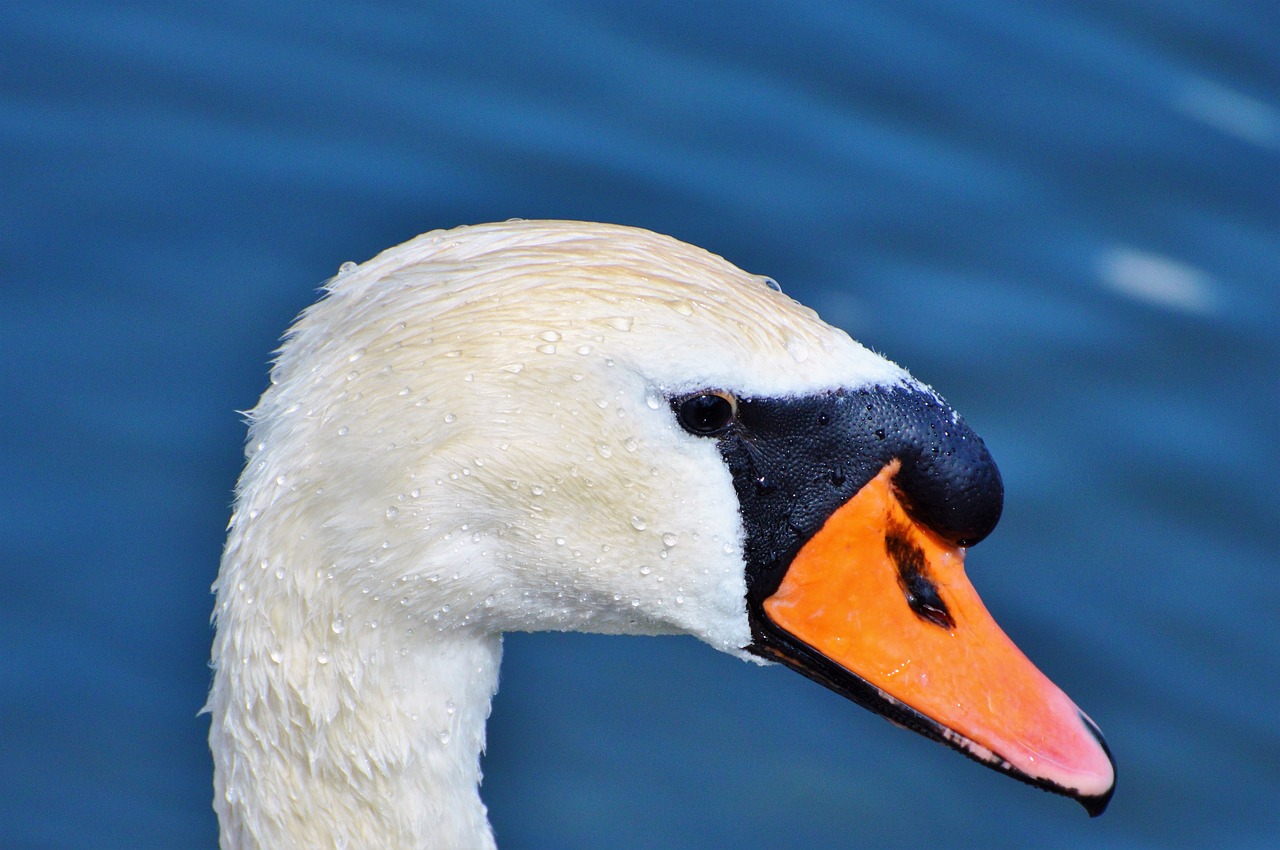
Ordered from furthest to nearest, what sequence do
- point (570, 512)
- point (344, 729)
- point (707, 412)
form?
point (344, 729) < point (570, 512) < point (707, 412)

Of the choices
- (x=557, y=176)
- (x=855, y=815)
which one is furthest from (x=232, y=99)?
(x=855, y=815)

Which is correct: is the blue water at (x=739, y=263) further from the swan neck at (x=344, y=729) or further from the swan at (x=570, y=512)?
the swan at (x=570, y=512)

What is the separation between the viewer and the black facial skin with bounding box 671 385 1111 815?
3.10 m

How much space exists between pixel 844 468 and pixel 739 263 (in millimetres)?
3119

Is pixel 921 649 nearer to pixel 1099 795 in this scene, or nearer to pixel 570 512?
pixel 1099 795

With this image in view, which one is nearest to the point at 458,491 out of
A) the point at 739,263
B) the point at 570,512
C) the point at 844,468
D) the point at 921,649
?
the point at 570,512

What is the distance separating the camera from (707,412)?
10.0ft

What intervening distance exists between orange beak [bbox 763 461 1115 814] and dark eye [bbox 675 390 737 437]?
0.31 m

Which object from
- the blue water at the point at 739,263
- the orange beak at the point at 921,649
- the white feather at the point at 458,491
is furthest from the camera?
the blue water at the point at 739,263

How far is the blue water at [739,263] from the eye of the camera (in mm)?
5160

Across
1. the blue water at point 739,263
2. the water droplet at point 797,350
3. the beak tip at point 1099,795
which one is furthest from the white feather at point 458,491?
the blue water at point 739,263

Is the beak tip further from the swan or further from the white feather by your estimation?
the white feather

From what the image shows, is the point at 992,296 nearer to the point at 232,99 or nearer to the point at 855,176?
the point at 855,176

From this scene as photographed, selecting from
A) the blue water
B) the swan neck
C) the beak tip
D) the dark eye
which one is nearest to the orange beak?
the beak tip
